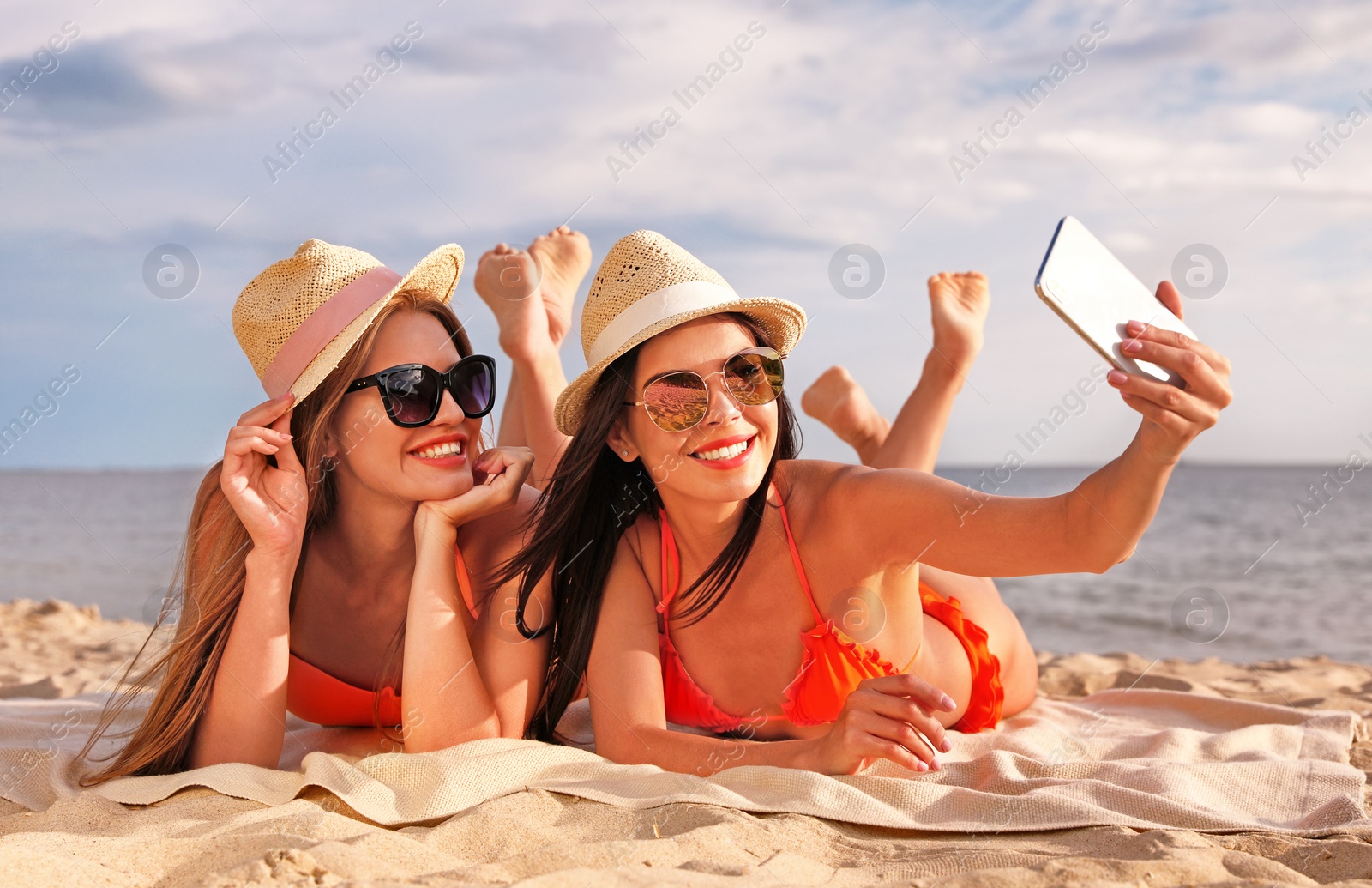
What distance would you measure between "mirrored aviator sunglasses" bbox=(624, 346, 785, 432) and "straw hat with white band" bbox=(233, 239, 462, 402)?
0.99 m

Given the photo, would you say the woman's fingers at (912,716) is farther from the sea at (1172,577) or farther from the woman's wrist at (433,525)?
the sea at (1172,577)

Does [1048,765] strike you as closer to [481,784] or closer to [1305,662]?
[481,784]

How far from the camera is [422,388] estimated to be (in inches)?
130

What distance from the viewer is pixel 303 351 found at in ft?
11.0

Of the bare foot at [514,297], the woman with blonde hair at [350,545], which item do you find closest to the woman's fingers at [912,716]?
the woman with blonde hair at [350,545]

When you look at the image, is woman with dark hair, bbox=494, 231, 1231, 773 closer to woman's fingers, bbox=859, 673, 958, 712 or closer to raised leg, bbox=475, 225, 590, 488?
woman's fingers, bbox=859, 673, 958, 712

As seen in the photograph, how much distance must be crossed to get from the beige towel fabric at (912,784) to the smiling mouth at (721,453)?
0.95 m

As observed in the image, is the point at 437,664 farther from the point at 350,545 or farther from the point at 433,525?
the point at 350,545

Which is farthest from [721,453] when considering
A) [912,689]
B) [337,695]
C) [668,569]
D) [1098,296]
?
[337,695]

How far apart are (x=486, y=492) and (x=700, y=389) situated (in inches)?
32.8

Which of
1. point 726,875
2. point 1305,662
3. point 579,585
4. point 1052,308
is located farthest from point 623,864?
point 1305,662

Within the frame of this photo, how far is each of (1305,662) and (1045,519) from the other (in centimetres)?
452

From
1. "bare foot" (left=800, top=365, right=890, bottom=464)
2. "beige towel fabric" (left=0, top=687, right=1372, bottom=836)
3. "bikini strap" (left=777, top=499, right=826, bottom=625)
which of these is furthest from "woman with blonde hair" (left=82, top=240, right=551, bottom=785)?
"bare foot" (left=800, top=365, right=890, bottom=464)

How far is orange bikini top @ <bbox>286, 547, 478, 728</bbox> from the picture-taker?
3.54m
